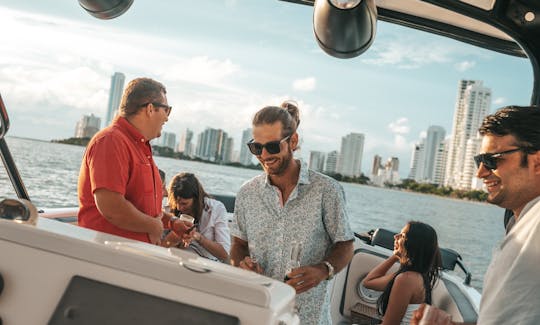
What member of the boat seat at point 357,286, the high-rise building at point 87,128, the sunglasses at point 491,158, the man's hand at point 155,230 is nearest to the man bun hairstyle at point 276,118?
the man's hand at point 155,230

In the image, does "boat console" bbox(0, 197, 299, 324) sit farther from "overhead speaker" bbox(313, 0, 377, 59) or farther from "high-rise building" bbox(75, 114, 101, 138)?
"high-rise building" bbox(75, 114, 101, 138)

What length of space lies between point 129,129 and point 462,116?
183 feet

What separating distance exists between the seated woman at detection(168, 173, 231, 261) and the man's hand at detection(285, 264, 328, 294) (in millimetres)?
1639

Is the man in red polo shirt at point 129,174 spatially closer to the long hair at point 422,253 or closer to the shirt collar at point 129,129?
the shirt collar at point 129,129

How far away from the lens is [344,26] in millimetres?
2070

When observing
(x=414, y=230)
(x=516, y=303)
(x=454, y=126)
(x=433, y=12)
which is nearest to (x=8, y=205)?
(x=516, y=303)

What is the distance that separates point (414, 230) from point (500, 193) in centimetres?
146

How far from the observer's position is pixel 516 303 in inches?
44.0

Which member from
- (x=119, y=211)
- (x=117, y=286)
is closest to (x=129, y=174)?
(x=119, y=211)

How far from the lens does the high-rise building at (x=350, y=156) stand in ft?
154

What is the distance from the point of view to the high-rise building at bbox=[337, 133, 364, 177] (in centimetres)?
4700

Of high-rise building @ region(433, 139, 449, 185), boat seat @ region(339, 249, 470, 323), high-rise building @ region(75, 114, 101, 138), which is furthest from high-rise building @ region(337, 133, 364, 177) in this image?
boat seat @ region(339, 249, 470, 323)

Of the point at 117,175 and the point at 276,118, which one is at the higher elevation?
the point at 276,118

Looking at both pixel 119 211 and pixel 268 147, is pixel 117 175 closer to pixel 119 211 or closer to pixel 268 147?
pixel 119 211
